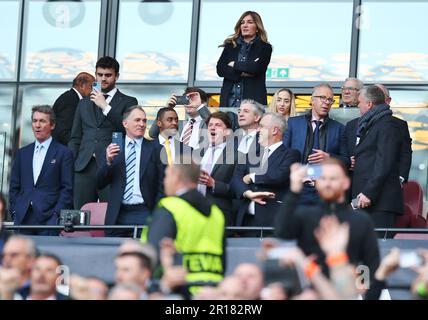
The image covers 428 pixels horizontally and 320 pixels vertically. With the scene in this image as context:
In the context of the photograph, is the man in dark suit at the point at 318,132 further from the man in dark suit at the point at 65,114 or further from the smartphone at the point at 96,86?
the man in dark suit at the point at 65,114

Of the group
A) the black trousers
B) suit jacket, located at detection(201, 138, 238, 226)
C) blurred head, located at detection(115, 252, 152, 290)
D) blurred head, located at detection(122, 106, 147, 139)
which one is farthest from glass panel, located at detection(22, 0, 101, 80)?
blurred head, located at detection(115, 252, 152, 290)

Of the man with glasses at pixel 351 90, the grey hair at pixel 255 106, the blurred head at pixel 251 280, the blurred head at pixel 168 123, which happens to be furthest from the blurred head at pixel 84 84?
the blurred head at pixel 251 280

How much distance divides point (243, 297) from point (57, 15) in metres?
9.09

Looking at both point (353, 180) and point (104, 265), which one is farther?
point (353, 180)

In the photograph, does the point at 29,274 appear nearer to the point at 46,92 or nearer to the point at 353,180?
the point at 353,180

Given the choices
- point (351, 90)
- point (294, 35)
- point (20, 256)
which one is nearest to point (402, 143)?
point (351, 90)

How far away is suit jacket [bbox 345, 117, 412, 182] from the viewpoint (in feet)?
42.0

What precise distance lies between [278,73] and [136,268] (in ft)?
27.4

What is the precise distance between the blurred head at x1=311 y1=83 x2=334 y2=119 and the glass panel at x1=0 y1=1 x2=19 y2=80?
5812 mm

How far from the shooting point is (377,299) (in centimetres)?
978

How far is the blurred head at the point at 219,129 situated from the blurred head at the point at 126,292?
3.26 meters

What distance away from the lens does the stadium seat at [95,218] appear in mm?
13008

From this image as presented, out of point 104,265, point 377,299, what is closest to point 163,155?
point 104,265

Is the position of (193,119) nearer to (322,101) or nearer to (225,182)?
(322,101)
